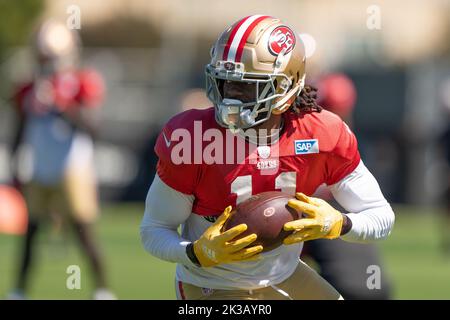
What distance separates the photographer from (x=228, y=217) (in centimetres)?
403

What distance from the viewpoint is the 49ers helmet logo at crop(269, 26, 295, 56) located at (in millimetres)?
4129

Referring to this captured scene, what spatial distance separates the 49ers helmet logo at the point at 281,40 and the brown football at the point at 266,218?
0.57m

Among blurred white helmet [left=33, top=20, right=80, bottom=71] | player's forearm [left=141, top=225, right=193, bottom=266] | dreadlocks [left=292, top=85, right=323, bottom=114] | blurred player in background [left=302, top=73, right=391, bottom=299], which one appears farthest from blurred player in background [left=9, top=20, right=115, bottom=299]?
dreadlocks [left=292, top=85, right=323, bottom=114]

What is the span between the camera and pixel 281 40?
13.7ft

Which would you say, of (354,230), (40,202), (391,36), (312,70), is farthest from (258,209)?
(391,36)

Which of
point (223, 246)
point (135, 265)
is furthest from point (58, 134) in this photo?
point (223, 246)

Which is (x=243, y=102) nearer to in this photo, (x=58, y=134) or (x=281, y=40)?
(x=281, y=40)

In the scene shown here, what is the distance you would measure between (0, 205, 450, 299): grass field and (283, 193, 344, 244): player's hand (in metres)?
3.52

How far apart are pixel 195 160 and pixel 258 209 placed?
0.31 meters

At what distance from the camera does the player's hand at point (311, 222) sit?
395 centimetres

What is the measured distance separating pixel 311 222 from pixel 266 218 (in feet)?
0.54

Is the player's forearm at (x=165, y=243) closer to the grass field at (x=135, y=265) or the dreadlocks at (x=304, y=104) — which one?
the dreadlocks at (x=304, y=104)

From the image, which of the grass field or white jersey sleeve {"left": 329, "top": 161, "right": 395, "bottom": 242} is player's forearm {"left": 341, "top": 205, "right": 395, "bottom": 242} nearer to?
white jersey sleeve {"left": 329, "top": 161, "right": 395, "bottom": 242}
